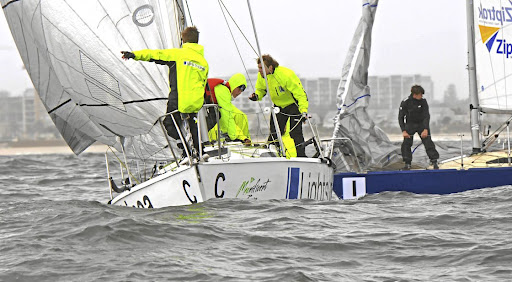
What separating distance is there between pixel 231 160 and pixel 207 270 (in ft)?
6.41

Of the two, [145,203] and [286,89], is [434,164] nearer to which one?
[286,89]

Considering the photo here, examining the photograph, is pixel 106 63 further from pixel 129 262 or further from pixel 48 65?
A: pixel 129 262

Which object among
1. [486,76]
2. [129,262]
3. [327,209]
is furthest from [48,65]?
[486,76]

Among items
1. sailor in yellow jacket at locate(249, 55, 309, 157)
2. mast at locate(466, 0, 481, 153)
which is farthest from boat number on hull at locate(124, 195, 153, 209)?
mast at locate(466, 0, 481, 153)

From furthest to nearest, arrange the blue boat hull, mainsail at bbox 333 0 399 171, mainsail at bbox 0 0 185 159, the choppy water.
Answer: mainsail at bbox 333 0 399 171 < the blue boat hull < mainsail at bbox 0 0 185 159 < the choppy water

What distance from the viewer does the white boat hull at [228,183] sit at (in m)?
6.52

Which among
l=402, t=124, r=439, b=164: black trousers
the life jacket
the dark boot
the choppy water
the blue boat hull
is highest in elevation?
the life jacket

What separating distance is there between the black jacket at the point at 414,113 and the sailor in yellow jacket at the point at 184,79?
3.24 m

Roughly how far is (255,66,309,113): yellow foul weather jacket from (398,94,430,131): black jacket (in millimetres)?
1520

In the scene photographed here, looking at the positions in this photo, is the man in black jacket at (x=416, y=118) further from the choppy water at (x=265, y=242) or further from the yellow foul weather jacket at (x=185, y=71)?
the yellow foul weather jacket at (x=185, y=71)

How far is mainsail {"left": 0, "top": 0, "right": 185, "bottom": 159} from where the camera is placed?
297 inches

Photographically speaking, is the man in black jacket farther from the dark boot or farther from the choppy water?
the choppy water

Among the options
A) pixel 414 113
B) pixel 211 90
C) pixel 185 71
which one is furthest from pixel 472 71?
pixel 185 71

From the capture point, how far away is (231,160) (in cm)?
668
